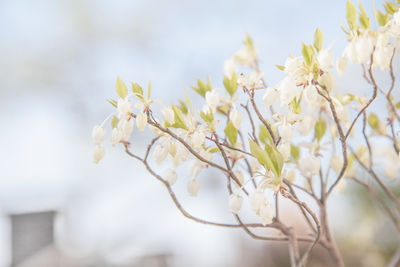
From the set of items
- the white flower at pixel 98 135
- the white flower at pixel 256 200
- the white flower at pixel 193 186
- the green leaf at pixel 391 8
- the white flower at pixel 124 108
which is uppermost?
the green leaf at pixel 391 8

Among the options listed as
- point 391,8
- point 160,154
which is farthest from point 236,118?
point 391,8

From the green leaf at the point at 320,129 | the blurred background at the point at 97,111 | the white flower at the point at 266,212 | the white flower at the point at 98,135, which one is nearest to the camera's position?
the white flower at the point at 266,212

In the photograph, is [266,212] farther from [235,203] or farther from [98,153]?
[98,153]

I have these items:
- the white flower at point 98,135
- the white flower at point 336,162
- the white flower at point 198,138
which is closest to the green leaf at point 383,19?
the white flower at point 336,162

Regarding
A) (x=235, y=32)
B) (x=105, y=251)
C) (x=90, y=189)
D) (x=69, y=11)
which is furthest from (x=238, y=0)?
(x=105, y=251)

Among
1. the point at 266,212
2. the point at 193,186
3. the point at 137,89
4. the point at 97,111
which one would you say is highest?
the point at 97,111

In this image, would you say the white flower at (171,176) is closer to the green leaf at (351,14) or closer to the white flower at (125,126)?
the white flower at (125,126)

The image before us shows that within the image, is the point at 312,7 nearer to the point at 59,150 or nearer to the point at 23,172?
the point at 59,150
